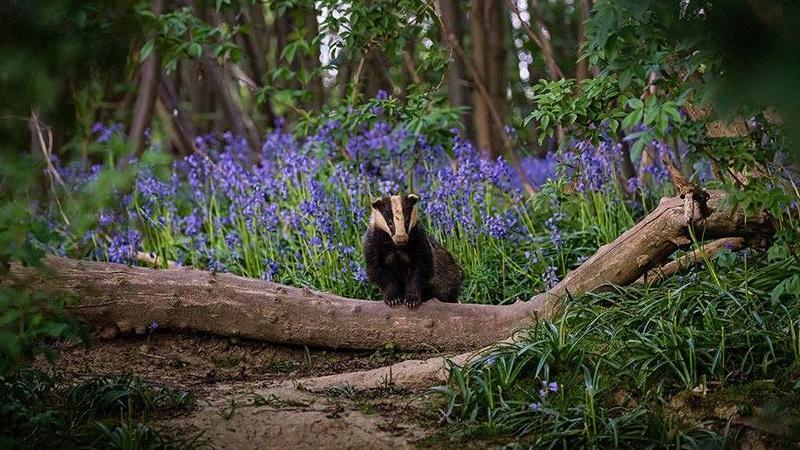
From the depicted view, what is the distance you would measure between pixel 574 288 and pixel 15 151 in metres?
4.26

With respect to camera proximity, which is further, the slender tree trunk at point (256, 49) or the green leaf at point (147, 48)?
the slender tree trunk at point (256, 49)

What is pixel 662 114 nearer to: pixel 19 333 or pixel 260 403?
pixel 260 403

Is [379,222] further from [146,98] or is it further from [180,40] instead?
[146,98]

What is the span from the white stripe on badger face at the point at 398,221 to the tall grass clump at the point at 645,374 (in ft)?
4.14

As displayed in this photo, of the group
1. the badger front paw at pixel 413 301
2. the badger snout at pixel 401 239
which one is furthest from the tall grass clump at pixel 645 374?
the badger snout at pixel 401 239

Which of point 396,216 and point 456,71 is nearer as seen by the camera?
point 396,216

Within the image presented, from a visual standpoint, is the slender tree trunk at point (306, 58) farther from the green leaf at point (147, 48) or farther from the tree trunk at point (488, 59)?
the green leaf at point (147, 48)

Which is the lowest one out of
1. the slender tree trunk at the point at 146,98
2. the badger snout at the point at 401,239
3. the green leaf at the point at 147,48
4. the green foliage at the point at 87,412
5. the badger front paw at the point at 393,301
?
the green foliage at the point at 87,412

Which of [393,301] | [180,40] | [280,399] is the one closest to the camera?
[280,399]

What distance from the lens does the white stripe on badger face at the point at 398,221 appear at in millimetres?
6289

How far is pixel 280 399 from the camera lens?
190 inches

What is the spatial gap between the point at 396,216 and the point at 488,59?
532 cm

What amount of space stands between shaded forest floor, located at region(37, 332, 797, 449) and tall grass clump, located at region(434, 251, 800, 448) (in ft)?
0.20

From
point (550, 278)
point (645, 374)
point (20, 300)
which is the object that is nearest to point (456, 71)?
point (550, 278)
